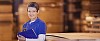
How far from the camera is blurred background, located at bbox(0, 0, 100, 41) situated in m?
3.72

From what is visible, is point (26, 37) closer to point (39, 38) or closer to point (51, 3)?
point (39, 38)

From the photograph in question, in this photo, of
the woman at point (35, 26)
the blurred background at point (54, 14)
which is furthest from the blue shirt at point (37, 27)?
the blurred background at point (54, 14)

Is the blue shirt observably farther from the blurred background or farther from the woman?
the blurred background

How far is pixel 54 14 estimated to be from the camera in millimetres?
3828

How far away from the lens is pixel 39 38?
1377 millimetres

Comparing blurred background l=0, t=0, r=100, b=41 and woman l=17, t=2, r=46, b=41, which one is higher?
woman l=17, t=2, r=46, b=41

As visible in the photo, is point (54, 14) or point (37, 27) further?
point (54, 14)

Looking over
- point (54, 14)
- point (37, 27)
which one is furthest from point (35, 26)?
point (54, 14)

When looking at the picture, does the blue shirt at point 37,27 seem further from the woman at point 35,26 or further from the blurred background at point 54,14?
the blurred background at point 54,14

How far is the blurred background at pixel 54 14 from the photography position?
3723mm

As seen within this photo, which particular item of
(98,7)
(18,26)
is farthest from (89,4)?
(18,26)

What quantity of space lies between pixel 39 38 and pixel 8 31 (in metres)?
2.48

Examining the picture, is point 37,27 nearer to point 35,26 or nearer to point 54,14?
point 35,26

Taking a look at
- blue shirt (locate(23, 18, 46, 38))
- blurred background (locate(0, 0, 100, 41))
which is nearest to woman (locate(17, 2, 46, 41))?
blue shirt (locate(23, 18, 46, 38))
